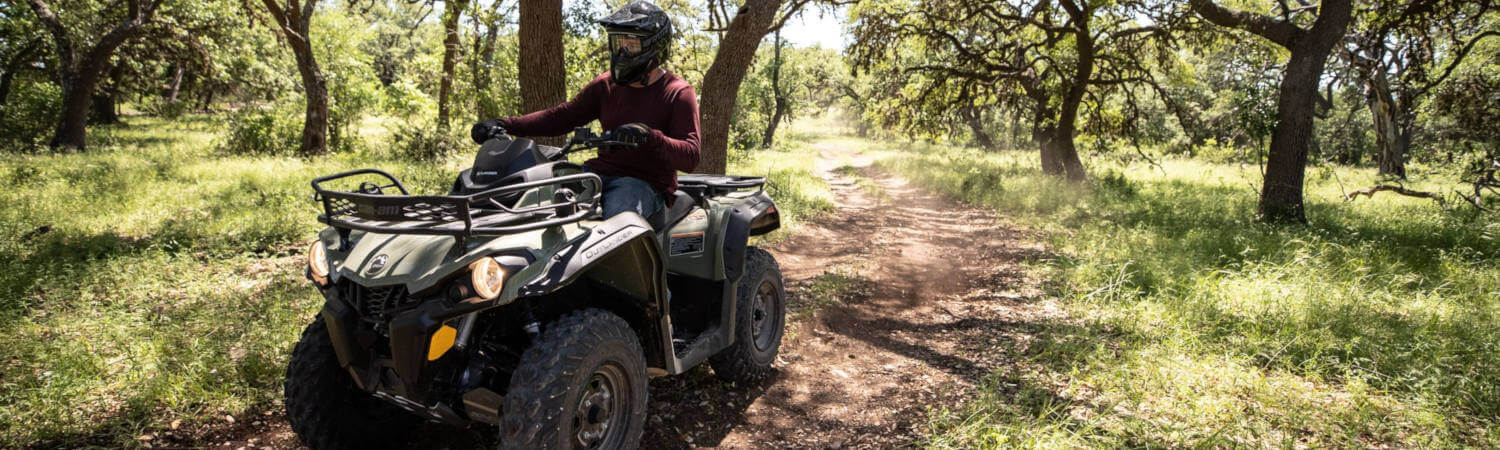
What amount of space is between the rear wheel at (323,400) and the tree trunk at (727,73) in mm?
5515

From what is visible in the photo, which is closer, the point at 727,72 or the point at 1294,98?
the point at 727,72

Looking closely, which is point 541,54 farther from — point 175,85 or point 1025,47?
point 175,85

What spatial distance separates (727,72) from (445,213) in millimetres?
5988

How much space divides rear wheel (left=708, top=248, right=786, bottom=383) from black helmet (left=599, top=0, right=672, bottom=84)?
1.24m

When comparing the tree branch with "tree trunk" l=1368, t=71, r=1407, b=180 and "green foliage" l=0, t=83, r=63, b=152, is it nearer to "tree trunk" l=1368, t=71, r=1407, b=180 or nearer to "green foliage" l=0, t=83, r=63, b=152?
"tree trunk" l=1368, t=71, r=1407, b=180

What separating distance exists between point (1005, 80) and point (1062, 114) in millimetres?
1550

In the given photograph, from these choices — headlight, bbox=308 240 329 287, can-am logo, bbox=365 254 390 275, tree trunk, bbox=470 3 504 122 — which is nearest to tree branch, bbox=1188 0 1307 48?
can-am logo, bbox=365 254 390 275

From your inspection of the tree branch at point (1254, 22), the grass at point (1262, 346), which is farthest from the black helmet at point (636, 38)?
the tree branch at point (1254, 22)

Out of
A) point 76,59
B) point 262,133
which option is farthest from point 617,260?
point 76,59

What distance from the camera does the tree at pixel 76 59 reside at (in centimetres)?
1422

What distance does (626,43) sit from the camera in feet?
10.6

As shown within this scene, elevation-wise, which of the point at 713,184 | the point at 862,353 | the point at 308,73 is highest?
the point at 308,73

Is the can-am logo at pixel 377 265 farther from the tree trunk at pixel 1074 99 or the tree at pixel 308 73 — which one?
the tree trunk at pixel 1074 99

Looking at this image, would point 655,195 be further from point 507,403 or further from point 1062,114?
point 1062,114
